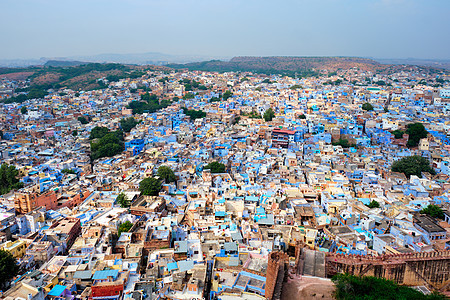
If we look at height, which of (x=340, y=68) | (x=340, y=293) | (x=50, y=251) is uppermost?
(x=340, y=68)

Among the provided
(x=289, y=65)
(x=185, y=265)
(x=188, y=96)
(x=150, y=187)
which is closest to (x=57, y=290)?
(x=185, y=265)

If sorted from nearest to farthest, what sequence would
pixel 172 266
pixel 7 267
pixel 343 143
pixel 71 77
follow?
pixel 7 267 → pixel 172 266 → pixel 343 143 → pixel 71 77

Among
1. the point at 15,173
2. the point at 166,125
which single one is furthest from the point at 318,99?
the point at 15,173

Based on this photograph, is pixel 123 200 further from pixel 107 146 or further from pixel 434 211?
pixel 434 211

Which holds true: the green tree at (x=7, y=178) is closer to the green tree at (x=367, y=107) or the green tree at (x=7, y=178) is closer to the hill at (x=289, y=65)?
the green tree at (x=367, y=107)

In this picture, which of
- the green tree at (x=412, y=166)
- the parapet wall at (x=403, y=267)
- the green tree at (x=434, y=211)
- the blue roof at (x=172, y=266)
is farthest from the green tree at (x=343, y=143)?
the blue roof at (x=172, y=266)

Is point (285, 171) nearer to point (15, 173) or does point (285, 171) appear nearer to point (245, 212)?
point (245, 212)
